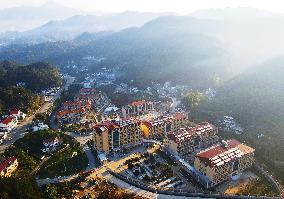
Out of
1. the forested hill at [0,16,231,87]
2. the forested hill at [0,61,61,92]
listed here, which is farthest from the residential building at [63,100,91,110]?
the forested hill at [0,16,231,87]

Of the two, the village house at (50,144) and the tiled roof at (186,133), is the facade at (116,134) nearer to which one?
the tiled roof at (186,133)

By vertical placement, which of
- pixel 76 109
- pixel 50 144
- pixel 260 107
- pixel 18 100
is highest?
pixel 18 100

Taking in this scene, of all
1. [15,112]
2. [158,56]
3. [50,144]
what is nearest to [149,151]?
[50,144]

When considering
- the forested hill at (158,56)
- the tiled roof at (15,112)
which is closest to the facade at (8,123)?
the tiled roof at (15,112)

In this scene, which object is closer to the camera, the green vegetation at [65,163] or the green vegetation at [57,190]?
the green vegetation at [57,190]

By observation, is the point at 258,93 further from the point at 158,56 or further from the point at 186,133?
the point at 158,56

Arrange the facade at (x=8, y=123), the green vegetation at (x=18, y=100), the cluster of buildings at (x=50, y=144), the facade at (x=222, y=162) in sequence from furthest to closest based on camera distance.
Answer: the green vegetation at (x=18, y=100), the facade at (x=8, y=123), the cluster of buildings at (x=50, y=144), the facade at (x=222, y=162)
